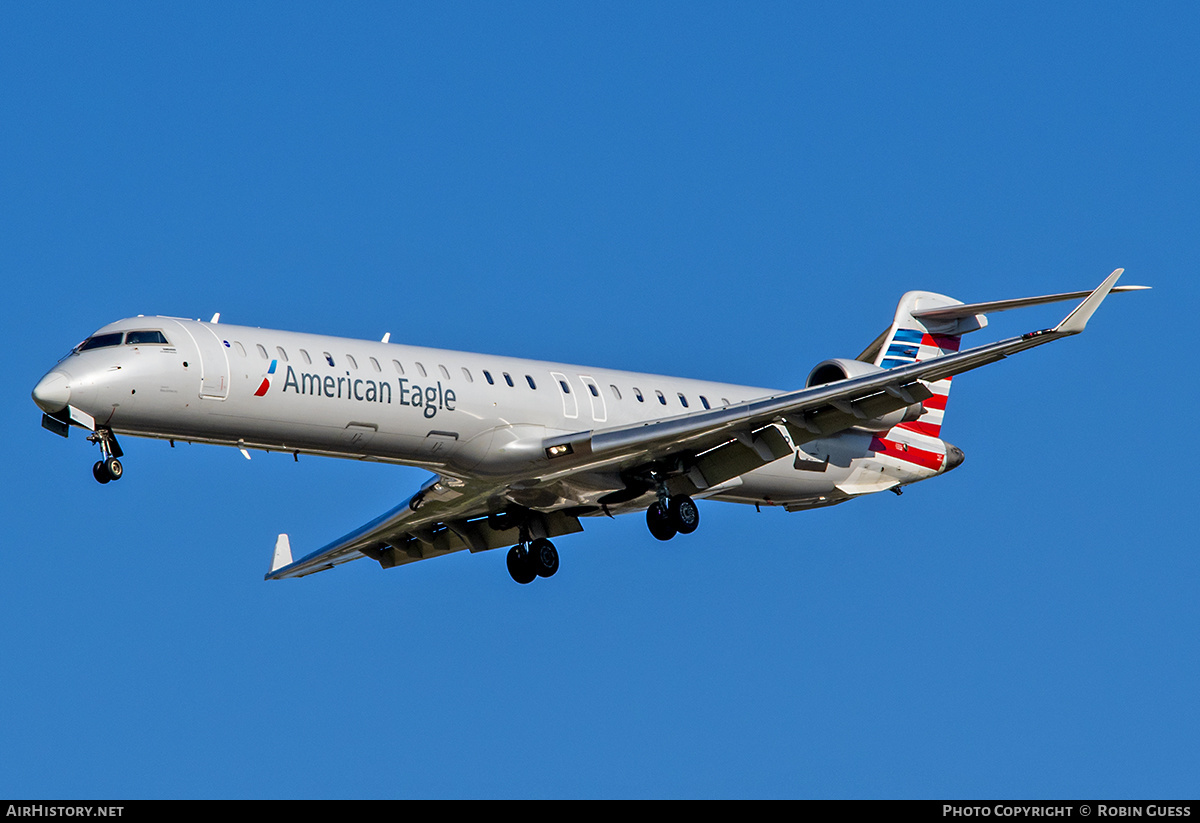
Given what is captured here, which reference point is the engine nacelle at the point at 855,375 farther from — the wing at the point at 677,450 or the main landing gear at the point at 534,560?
the main landing gear at the point at 534,560

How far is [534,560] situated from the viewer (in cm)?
2598

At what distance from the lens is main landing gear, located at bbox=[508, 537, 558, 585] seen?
2597 cm

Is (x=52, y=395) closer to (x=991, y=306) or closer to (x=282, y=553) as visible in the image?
(x=282, y=553)

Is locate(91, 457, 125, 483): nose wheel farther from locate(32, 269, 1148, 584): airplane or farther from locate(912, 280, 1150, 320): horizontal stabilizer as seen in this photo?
locate(912, 280, 1150, 320): horizontal stabilizer

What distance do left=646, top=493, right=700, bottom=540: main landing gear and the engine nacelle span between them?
7.94 ft

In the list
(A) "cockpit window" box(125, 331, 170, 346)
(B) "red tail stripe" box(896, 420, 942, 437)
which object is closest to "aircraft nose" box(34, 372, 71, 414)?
(A) "cockpit window" box(125, 331, 170, 346)

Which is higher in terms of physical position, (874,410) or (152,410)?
(874,410)

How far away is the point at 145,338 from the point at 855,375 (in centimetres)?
976

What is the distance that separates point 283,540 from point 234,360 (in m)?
7.69
